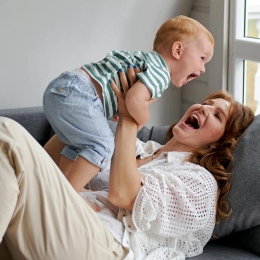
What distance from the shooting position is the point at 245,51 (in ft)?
10.8

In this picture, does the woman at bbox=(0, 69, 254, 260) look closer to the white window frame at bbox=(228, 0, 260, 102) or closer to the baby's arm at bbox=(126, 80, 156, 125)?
the baby's arm at bbox=(126, 80, 156, 125)

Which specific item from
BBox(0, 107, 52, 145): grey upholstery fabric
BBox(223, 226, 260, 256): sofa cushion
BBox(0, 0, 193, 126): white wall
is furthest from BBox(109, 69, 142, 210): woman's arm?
BBox(0, 0, 193, 126): white wall

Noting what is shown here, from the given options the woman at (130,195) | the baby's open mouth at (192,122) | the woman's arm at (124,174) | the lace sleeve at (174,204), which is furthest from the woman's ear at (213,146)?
the woman's arm at (124,174)

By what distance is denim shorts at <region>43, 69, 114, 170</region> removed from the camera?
2.17 metres

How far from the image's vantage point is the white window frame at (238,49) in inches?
129

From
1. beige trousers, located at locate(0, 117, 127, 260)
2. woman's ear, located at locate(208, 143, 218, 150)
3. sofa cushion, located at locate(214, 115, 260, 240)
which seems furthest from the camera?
woman's ear, located at locate(208, 143, 218, 150)

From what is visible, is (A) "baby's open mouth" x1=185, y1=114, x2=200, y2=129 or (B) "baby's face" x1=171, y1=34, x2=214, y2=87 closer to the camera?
(B) "baby's face" x1=171, y1=34, x2=214, y2=87

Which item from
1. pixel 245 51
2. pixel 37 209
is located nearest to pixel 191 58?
pixel 37 209

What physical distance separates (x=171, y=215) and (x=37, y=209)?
49 centimetres

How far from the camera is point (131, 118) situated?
2.24 m

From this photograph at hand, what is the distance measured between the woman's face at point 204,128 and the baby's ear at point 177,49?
27 centimetres

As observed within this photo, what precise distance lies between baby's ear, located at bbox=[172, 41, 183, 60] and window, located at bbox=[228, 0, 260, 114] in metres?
1.06

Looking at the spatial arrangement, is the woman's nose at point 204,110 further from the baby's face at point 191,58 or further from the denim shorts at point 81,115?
the denim shorts at point 81,115

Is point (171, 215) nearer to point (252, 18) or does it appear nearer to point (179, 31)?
point (179, 31)
